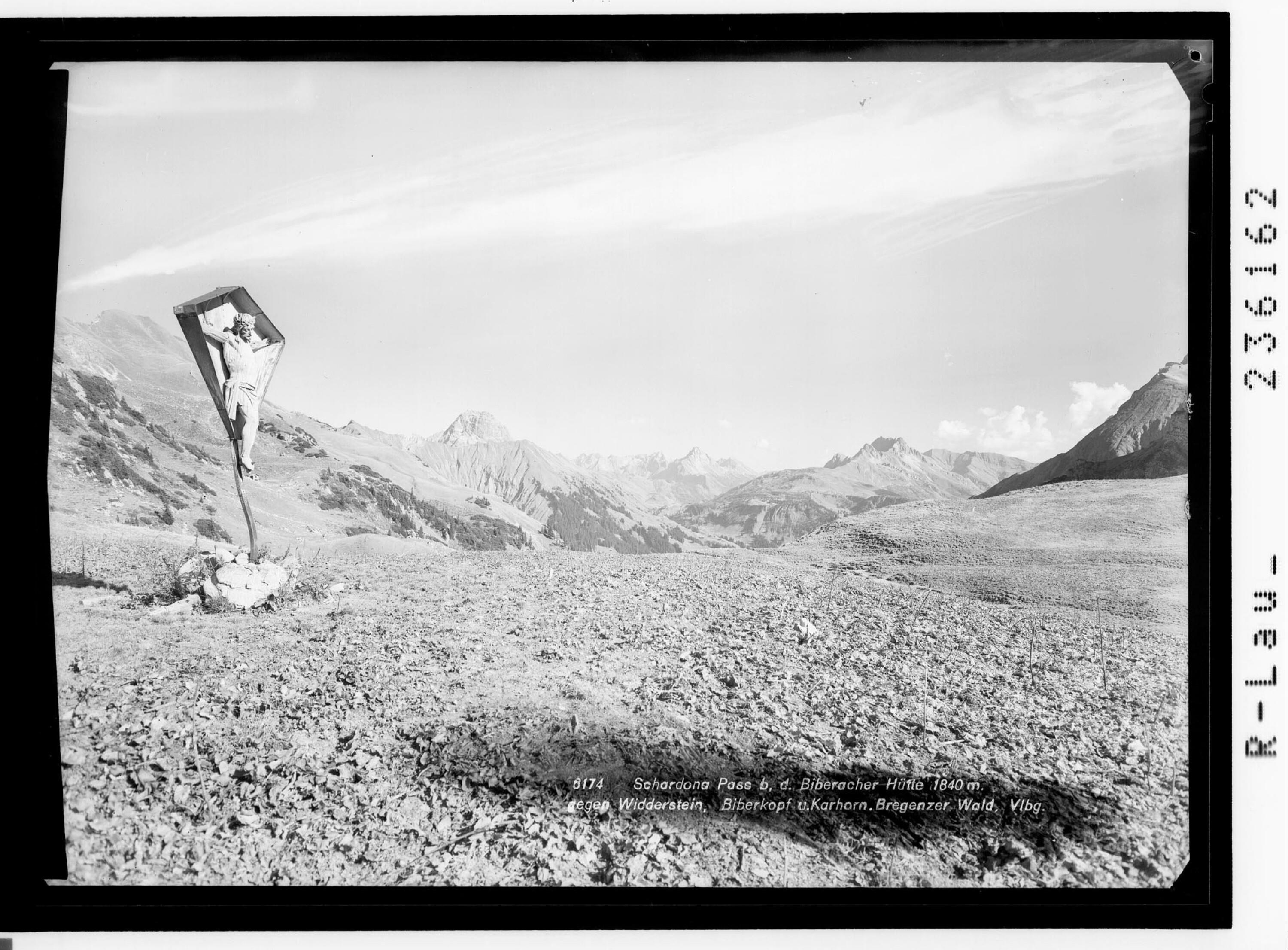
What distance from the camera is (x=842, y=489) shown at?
1788 millimetres

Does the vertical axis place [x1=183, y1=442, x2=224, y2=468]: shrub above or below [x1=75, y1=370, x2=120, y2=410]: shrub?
below

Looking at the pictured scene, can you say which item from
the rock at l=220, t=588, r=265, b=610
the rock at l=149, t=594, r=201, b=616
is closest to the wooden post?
the rock at l=220, t=588, r=265, b=610

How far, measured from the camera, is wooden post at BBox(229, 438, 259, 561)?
1709 millimetres

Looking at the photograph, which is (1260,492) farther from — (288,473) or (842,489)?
(288,473)

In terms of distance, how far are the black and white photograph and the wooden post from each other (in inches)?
0.6

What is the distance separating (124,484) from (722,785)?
6.12 feet

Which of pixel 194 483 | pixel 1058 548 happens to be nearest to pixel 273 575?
pixel 194 483

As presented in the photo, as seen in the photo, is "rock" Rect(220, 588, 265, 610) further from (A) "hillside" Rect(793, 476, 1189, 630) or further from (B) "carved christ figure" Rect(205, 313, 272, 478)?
(A) "hillside" Rect(793, 476, 1189, 630)

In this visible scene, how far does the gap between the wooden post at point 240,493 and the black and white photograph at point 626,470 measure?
14 millimetres

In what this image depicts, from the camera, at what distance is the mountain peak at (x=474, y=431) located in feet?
5.68

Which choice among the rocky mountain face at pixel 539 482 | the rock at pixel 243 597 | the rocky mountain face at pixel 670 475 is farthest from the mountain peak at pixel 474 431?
the rock at pixel 243 597

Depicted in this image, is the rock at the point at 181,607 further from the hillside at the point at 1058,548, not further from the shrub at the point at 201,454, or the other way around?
the hillside at the point at 1058,548

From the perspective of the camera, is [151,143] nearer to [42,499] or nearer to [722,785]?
[42,499]

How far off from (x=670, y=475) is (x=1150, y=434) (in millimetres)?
1358
